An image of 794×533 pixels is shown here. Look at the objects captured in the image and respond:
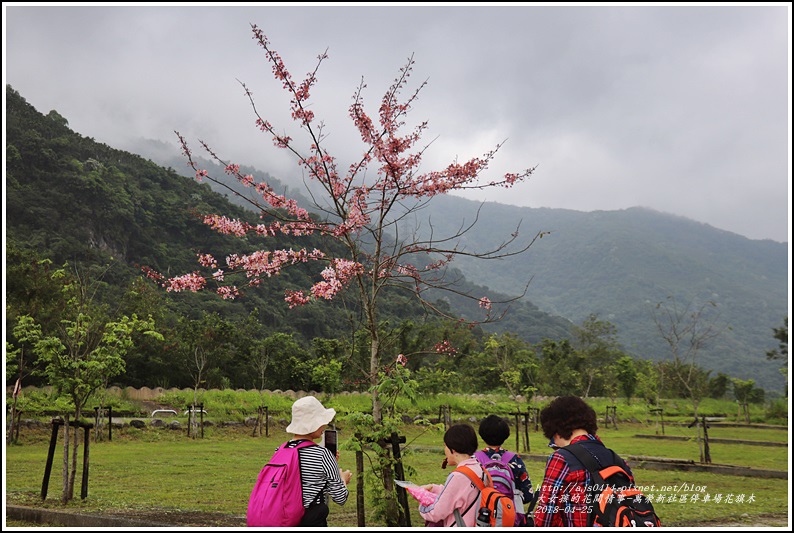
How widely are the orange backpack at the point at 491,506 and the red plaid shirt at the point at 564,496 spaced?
0.96 ft

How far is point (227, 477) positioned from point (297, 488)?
762cm

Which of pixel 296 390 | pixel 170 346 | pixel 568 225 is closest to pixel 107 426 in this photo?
pixel 170 346

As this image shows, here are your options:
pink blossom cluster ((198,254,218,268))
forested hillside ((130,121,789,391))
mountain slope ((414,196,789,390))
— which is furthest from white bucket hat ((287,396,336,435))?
mountain slope ((414,196,789,390))

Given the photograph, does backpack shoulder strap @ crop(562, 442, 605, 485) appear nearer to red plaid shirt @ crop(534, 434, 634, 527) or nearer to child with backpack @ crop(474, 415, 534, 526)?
red plaid shirt @ crop(534, 434, 634, 527)

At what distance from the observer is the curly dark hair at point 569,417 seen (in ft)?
9.40

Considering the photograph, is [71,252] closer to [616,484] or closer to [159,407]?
[159,407]

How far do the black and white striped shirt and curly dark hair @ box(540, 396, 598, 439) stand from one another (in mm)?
1064

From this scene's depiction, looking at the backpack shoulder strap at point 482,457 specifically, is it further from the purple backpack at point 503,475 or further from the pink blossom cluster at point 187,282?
the pink blossom cluster at point 187,282

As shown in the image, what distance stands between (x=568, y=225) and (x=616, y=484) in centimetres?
19450

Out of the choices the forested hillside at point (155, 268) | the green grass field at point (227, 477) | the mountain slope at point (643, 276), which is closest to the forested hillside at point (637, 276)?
the mountain slope at point (643, 276)

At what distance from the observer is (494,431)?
3.42 meters

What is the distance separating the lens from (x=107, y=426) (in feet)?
52.7

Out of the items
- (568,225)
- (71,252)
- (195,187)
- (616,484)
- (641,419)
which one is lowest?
(641,419)

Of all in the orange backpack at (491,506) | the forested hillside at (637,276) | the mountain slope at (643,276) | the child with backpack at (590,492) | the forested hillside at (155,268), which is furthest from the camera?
the mountain slope at (643,276)
